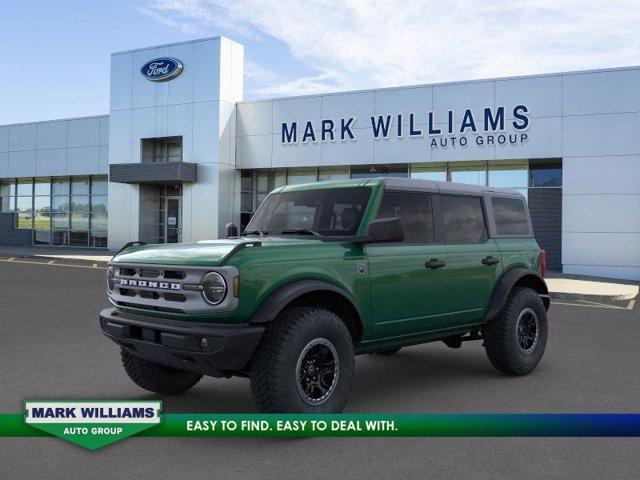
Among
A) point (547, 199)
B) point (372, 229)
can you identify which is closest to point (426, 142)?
point (547, 199)

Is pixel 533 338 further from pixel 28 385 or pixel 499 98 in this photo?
pixel 499 98

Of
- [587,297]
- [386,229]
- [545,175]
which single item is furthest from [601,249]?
[386,229]

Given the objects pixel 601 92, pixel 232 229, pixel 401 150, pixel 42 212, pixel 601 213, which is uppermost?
pixel 601 92

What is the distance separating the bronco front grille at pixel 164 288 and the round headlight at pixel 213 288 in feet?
0.10

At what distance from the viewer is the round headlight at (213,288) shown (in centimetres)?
452

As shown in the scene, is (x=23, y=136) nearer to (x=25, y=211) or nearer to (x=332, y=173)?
(x=25, y=211)

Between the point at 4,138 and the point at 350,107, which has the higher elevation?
the point at 4,138

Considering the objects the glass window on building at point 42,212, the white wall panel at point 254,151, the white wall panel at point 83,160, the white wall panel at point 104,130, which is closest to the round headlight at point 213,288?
the white wall panel at point 254,151

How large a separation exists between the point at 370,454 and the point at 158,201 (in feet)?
89.6

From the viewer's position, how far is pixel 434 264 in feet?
19.5

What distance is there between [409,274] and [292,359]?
5.23 feet

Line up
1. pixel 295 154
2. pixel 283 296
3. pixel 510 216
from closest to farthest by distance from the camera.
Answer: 1. pixel 283 296
2. pixel 510 216
3. pixel 295 154

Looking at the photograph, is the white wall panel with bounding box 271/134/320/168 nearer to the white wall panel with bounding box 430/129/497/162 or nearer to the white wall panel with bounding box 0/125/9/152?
the white wall panel with bounding box 430/129/497/162

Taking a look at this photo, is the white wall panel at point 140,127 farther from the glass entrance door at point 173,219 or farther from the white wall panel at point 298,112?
the white wall panel at point 298,112
